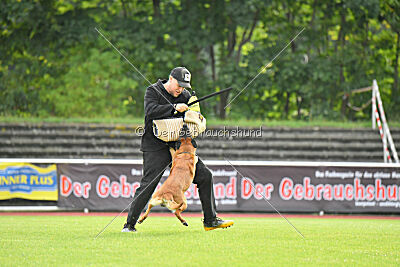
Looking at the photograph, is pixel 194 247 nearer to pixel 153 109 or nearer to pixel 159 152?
pixel 159 152

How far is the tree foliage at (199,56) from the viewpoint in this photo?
21734 millimetres

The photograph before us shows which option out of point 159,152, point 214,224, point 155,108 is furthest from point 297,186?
point 155,108

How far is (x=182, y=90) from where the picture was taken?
7.53 metres

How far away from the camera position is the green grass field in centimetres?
534

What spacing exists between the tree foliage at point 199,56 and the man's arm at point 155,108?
14224 millimetres

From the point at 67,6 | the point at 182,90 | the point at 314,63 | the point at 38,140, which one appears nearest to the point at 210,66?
the point at 314,63

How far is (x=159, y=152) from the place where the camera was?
7.48m

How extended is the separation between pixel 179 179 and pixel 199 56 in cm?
1634

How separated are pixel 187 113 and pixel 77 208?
656 cm

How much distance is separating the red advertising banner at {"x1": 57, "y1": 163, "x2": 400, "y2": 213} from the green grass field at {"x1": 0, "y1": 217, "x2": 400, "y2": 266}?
4983mm

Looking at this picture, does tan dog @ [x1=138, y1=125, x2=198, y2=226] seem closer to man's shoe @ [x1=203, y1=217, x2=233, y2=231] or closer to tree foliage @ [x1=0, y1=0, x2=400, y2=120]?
man's shoe @ [x1=203, y1=217, x2=233, y2=231]

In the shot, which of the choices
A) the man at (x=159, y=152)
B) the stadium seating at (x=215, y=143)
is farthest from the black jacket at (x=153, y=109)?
the stadium seating at (x=215, y=143)

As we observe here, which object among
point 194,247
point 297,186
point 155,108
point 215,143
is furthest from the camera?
point 215,143

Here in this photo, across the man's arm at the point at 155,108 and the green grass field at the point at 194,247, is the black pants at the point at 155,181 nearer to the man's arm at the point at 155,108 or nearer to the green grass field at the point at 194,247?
the green grass field at the point at 194,247
